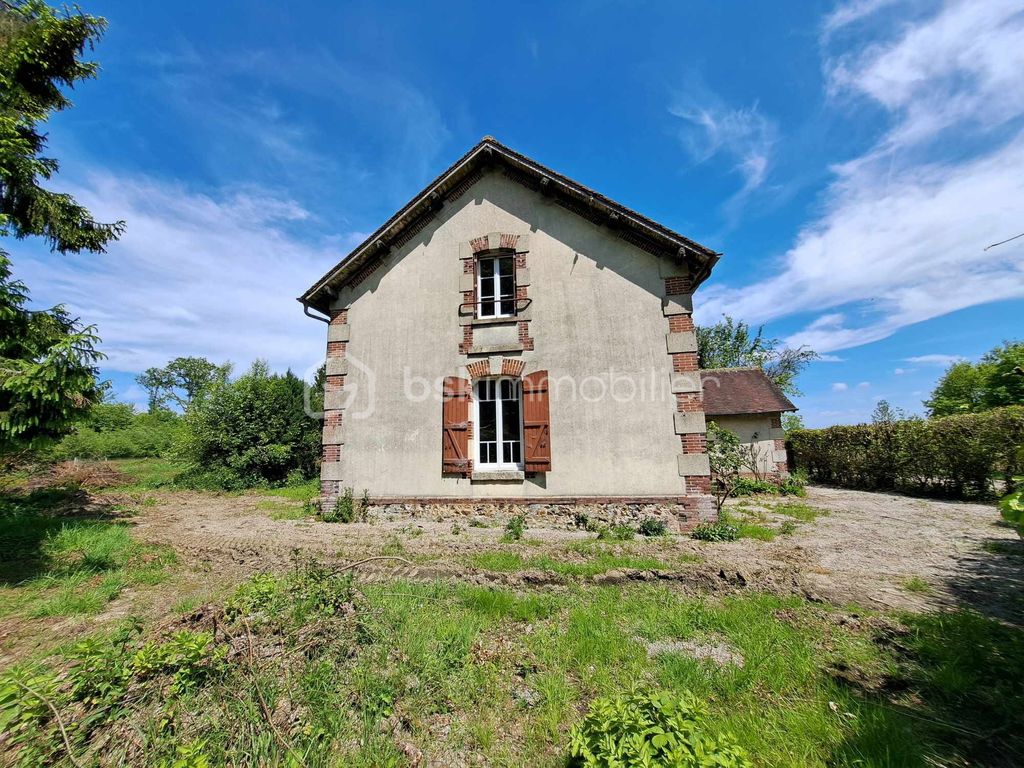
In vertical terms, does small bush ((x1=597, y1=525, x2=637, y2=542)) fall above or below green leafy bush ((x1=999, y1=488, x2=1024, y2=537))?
below

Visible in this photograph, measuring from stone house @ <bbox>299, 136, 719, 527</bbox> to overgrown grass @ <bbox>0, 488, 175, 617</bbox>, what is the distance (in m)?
3.26

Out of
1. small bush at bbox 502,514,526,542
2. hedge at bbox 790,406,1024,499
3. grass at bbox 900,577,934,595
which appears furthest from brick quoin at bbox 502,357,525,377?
hedge at bbox 790,406,1024,499

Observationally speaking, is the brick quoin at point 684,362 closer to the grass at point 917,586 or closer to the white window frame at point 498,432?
the white window frame at point 498,432

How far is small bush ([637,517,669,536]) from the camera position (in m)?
7.23

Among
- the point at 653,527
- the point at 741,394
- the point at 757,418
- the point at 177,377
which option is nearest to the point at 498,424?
the point at 653,527

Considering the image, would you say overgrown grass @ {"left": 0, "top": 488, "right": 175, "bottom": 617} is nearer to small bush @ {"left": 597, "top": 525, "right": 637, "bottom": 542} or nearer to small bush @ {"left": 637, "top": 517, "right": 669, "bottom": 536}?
small bush @ {"left": 597, "top": 525, "right": 637, "bottom": 542}

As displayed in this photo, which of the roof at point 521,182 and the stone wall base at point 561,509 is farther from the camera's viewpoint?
the roof at point 521,182

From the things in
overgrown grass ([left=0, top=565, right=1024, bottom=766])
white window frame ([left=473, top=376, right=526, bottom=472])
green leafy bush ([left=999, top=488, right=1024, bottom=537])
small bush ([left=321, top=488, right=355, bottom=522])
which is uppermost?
white window frame ([left=473, top=376, right=526, bottom=472])

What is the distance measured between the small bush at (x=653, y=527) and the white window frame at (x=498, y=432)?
97.8 inches

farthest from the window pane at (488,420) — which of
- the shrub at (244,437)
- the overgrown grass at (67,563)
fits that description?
the shrub at (244,437)

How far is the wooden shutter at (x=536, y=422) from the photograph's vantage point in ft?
26.2

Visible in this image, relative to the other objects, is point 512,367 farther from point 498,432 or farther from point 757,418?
point 757,418

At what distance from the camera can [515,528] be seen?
7.48m

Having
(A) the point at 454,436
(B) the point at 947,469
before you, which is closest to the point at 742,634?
(A) the point at 454,436
